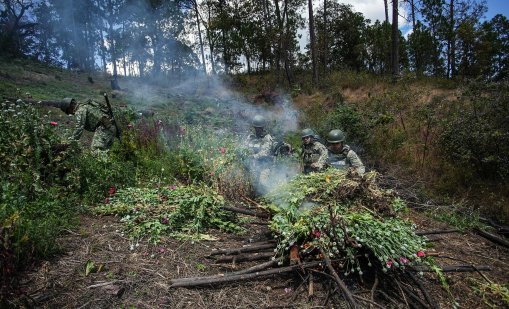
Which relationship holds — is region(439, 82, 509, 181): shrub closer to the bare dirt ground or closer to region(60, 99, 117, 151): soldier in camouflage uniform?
the bare dirt ground

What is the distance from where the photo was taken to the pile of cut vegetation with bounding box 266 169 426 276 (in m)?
2.72

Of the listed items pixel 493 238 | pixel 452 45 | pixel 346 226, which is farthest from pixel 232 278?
pixel 452 45

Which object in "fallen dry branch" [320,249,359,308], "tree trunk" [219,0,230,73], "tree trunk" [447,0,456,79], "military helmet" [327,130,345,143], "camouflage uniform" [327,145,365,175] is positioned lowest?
"fallen dry branch" [320,249,359,308]

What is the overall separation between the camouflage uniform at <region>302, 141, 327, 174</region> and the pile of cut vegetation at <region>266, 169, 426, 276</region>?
7.15 feet

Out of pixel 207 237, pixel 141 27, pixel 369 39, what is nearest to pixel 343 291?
pixel 207 237

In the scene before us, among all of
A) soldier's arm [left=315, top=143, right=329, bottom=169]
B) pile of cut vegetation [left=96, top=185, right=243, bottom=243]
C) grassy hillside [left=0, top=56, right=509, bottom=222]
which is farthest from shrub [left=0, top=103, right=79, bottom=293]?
grassy hillside [left=0, top=56, right=509, bottom=222]

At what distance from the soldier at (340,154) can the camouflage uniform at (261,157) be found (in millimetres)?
1306

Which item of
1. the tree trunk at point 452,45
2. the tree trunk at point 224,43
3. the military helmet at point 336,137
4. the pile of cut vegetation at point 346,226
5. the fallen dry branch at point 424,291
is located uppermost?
the tree trunk at point 224,43

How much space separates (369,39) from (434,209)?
2508 centimetres

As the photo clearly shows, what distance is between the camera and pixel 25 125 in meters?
3.83

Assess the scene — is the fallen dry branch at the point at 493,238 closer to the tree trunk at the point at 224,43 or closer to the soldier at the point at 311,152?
the soldier at the point at 311,152

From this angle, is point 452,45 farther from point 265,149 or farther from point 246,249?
point 246,249

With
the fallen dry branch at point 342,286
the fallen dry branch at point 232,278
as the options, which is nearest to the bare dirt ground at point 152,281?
the fallen dry branch at point 232,278

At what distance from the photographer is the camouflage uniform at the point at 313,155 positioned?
18.8 ft
